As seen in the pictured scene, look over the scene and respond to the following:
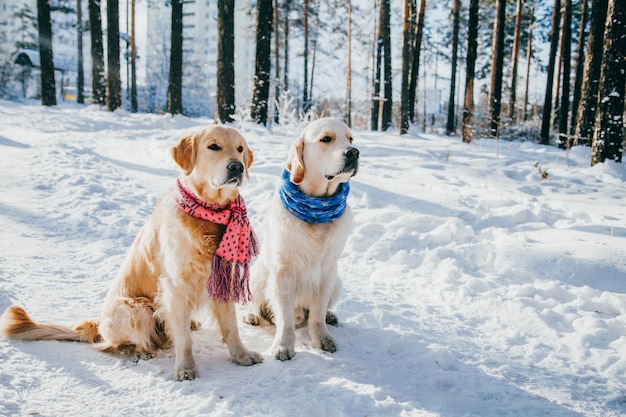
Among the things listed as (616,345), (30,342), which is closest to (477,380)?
(616,345)

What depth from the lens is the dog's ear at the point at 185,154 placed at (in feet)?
9.02

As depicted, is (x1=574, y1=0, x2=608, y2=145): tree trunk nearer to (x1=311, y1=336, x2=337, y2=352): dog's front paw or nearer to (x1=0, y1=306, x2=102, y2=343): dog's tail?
(x1=311, y1=336, x2=337, y2=352): dog's front paw

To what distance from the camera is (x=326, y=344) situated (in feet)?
9.71

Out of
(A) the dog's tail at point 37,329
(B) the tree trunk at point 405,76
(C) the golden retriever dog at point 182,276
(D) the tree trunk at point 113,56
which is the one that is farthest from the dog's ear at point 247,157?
(D) the tree trunk at point 113,56

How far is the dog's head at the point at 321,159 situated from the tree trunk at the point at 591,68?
340 inches

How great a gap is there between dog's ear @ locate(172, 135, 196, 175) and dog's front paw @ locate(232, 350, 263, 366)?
1.23 metres

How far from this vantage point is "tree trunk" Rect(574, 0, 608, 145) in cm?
994

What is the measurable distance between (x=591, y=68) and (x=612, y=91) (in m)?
3.37

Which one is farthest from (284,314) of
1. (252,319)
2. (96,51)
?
(96,51)

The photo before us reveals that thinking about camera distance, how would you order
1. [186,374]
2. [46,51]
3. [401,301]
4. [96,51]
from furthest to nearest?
[96,51], [46,51], [401,301], [186,374]

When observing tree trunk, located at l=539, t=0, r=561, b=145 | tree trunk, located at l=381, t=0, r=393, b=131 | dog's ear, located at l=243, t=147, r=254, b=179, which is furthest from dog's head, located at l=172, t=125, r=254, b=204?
tree trunk, located at l=539, t=0, r=561, b=145

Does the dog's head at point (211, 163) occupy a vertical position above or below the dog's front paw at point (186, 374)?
above

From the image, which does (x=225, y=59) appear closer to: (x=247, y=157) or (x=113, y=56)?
(x=113, y=56)

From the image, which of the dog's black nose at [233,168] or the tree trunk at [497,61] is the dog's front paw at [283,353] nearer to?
the dog's black nose at [233,168]
